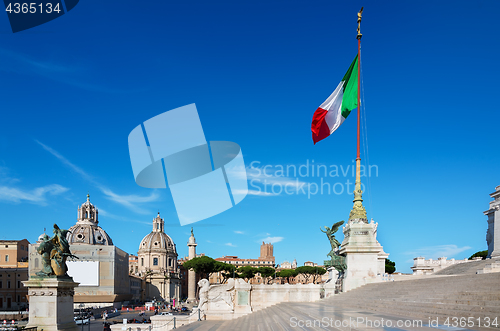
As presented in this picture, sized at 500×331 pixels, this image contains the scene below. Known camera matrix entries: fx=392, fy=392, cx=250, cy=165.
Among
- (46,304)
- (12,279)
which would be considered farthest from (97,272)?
(46,304)

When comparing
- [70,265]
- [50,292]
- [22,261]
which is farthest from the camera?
[22,261]

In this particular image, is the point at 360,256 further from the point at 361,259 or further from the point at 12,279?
the point at 12,279

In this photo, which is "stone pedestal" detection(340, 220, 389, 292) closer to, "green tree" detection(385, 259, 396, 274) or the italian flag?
the italian flag

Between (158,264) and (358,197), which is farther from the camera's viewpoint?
(158,264)

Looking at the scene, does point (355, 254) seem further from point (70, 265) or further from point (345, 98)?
point (70, 265)

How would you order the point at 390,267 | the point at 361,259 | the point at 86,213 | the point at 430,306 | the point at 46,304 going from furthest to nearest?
1. the point at 86,213
2. the point at 390,267
3. the point at 361,259
4. the point at 46,304
5. the point at 430,306

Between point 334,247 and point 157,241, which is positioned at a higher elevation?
point 334,247

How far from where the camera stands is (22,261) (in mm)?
71312

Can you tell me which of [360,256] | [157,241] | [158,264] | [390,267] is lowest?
[158,264]

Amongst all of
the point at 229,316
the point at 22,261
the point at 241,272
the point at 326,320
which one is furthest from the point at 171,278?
the point at 326,320

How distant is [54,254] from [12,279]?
2399 inches

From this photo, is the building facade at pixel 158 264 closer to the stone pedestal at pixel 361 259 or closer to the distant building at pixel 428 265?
the distant building at pixel 428 265

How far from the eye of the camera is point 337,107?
768 inches

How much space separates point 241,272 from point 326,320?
82720 mm
